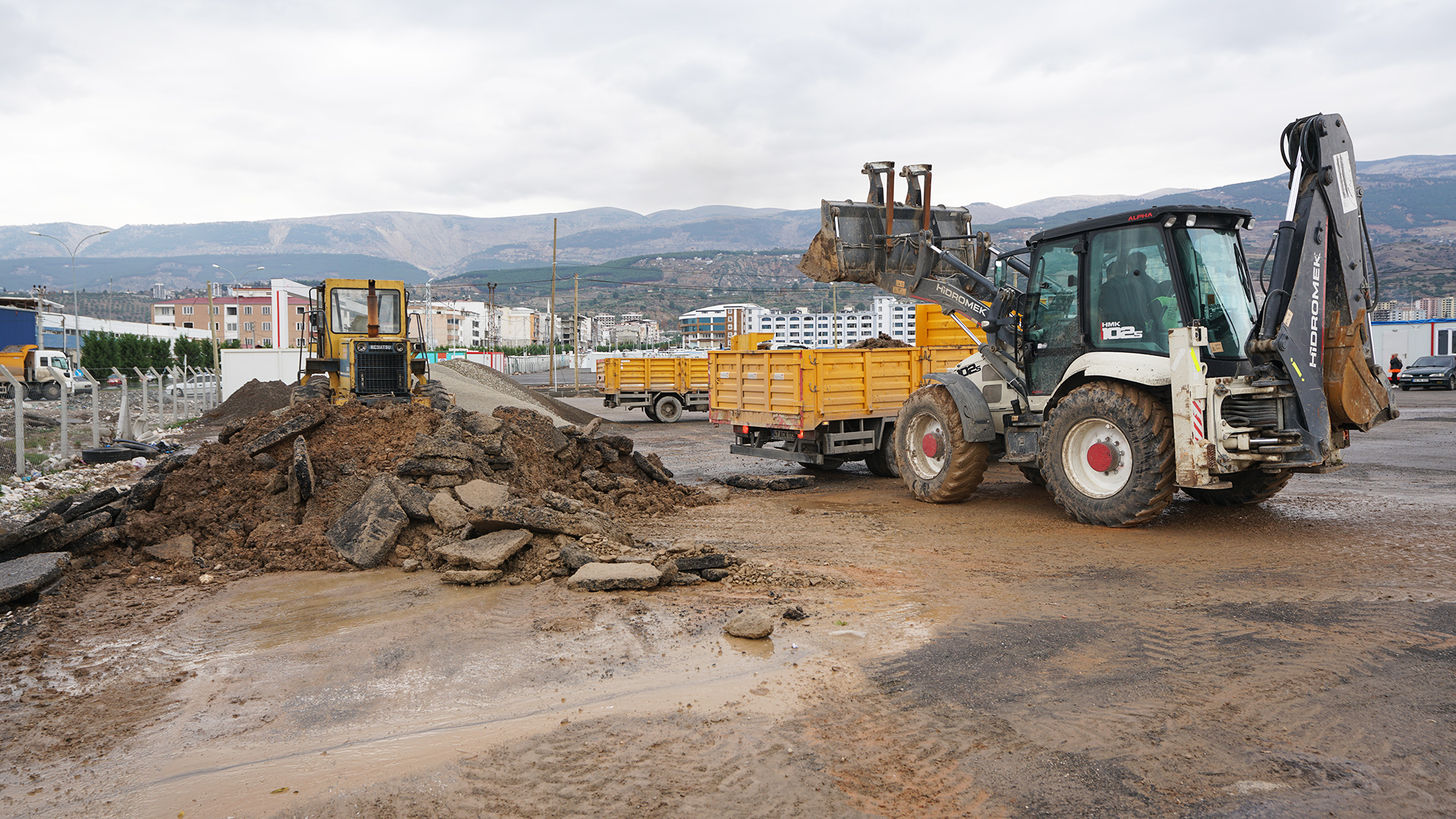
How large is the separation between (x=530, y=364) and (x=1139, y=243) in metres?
85.3

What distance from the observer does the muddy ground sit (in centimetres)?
350

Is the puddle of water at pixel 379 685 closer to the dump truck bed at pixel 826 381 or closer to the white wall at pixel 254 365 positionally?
the dump truck bed at pixel 826 381

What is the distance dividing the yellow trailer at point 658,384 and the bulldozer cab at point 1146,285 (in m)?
17.3

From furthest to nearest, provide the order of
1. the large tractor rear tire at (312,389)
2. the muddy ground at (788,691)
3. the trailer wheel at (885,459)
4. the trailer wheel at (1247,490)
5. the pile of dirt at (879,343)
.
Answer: the pile of dirt at (879,343)
the large tractor rear tire at (312,389)
the trailer wheel at (885,459)
the trailer wheel at (1247,490)
the muddy ground at (788,691)

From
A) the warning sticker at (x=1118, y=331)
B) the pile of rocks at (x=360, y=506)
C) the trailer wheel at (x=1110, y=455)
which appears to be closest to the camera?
the pile of rocks at (x=360, y=506)

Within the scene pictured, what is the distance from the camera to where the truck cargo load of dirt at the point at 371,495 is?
741 cm

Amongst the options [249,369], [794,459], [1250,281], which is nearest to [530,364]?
[249,369]

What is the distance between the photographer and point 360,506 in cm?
782

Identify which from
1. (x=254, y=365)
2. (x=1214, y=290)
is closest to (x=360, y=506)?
(x=1214, y=290)

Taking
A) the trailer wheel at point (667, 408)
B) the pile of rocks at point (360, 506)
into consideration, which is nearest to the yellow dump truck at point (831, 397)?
the pile of rocks at point (360, 506)

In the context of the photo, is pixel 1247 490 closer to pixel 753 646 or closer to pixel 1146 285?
pixel 1146 285

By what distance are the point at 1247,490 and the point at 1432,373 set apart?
110ft

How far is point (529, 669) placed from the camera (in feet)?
16.0

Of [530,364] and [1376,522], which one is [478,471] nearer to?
[1376,522]
